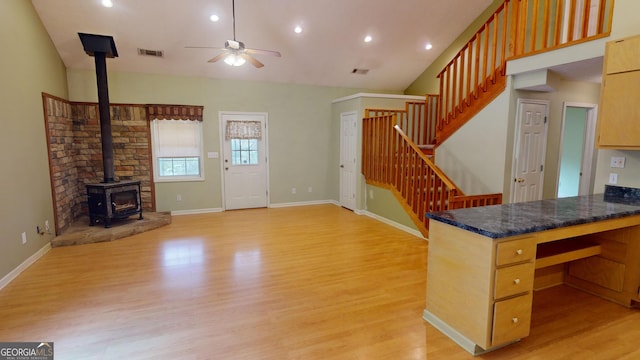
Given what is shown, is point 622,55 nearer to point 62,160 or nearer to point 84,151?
point 62,160

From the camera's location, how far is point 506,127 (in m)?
4.29

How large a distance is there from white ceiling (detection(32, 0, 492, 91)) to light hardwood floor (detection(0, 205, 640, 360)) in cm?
320

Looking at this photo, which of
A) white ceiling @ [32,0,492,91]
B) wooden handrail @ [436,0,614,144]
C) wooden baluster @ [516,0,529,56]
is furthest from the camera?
white ceiling @ [32,0,492,91]

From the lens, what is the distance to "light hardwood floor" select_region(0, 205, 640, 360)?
2289 millimetres

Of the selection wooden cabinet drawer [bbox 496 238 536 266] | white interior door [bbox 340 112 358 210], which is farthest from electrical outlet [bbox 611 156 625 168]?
white interior door [bbox 340 112 358 210]

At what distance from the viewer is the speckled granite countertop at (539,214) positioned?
2.14 m

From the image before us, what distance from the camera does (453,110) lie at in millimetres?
5164

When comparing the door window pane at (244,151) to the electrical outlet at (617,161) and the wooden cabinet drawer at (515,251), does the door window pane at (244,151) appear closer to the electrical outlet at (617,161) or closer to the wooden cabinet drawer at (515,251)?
the wooden cabinet drawer at (515,251)

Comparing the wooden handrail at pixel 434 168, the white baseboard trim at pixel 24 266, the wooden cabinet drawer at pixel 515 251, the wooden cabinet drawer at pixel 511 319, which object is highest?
the wooden handrail at pixel 434 168

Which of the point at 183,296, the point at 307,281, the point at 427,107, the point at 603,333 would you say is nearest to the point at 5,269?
the point at 183,296

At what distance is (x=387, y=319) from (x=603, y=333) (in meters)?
1.62

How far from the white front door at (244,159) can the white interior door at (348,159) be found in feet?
5.45

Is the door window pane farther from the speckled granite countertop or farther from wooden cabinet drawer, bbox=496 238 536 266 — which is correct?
wooden cabinet drawer, bbox=496 238 536 266

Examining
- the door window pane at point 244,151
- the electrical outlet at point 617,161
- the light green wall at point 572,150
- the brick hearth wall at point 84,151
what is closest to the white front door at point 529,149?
the electrical outlet at point 617,161
